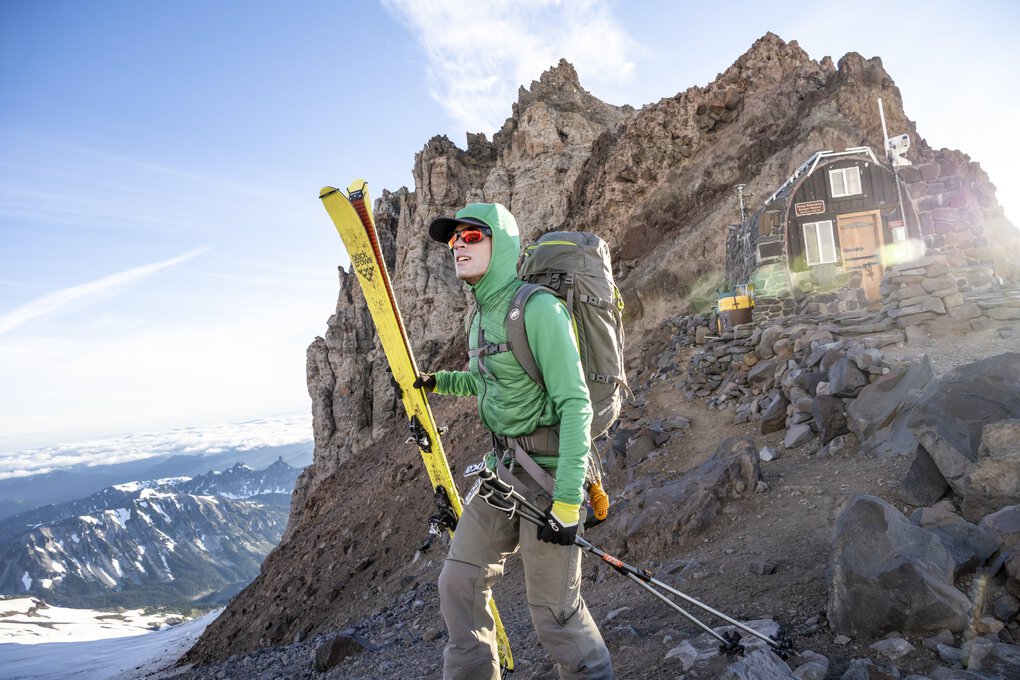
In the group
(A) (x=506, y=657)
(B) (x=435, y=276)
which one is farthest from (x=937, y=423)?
(B) (x=435, y=276)

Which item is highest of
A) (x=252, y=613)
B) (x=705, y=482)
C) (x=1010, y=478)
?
(x=1010, y=478)

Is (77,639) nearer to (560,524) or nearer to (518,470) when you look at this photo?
(518,470)

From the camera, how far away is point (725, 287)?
81.5ft

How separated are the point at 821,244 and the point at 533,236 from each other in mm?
18264

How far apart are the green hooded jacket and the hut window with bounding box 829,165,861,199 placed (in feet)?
74.9

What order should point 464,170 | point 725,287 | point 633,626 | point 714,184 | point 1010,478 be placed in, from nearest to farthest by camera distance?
point 1010,478, point 633,626, point 725,287, point 714,184, point 464,170

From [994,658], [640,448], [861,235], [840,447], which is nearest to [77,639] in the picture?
[640,448]

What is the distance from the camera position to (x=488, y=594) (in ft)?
11.7

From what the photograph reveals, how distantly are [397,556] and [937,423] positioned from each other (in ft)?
50.9

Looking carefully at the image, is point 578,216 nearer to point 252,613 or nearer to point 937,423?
point 252,613

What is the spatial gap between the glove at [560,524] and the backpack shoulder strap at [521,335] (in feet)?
2.46

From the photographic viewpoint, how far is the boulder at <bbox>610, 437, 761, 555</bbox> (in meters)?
7.84

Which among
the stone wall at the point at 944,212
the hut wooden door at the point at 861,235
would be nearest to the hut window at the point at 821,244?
the hut wooden door at the point at 861,235

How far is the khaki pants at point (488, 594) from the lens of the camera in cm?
321
